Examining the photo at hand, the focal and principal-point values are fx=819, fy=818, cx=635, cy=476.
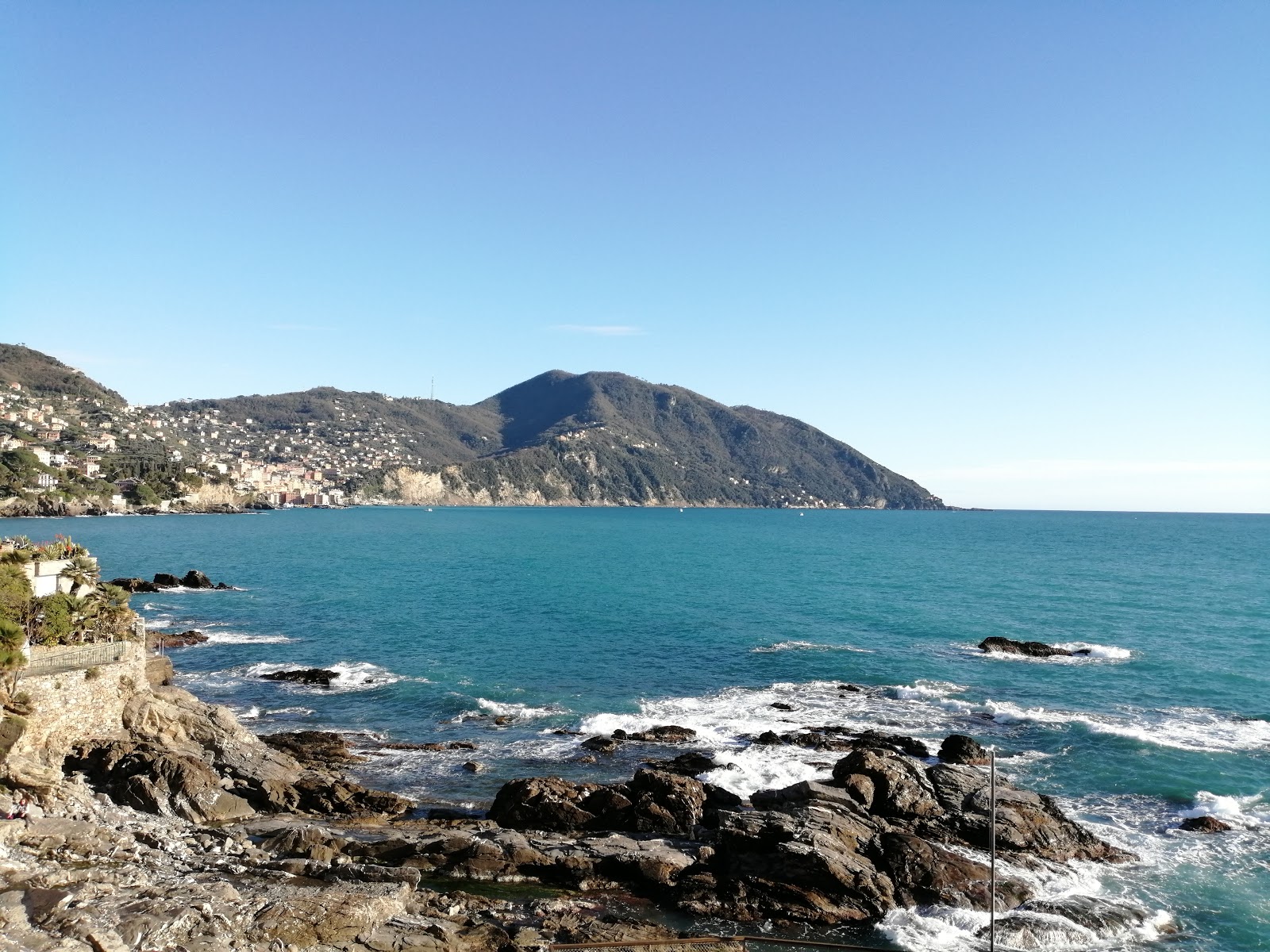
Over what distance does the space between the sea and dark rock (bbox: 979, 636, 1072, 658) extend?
60.0 inches

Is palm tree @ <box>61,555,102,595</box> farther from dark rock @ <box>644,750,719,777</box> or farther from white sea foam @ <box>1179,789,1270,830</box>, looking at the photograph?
white sea foam @ <box>1179,789,1270,830</box>

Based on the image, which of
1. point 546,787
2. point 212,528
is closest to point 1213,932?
point 546,787

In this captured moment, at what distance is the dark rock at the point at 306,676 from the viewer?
4209cm

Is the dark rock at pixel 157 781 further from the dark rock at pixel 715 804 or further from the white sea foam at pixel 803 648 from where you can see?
the white sea foam at pixel 803 648

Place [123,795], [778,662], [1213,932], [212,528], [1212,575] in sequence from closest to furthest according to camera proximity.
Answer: [1213,932]
[123,795]
[778,662]
[1212,575]
[212,528]

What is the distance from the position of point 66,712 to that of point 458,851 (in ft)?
46.5

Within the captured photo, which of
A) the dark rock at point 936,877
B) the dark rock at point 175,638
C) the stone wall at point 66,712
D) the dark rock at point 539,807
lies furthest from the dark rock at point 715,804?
the dark rock at point 175,638

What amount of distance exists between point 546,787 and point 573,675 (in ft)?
59.8

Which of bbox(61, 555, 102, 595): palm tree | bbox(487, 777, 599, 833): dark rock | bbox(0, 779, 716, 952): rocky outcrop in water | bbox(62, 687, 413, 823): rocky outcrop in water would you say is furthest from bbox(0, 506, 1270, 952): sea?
bbox(61, 555, 102, 595): palm tree

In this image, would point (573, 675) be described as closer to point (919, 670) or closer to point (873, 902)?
point (919, 670)

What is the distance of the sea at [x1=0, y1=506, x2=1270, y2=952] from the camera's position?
25891 millimetres

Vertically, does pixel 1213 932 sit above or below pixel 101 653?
below

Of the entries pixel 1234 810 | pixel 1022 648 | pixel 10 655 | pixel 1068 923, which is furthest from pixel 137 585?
pixel 1234 810

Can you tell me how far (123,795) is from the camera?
23844 millimetres
